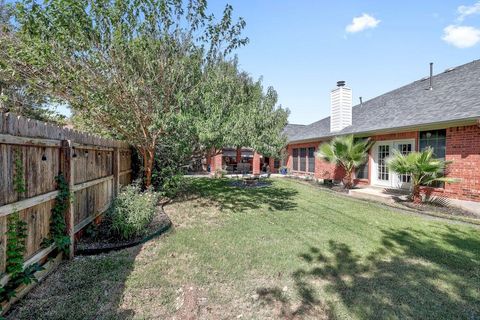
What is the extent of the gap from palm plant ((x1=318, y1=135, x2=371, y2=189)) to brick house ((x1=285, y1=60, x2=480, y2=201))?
630 mm

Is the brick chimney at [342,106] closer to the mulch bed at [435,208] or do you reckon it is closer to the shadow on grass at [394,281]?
the mulch bed at [435,208]

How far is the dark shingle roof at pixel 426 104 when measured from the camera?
899cm

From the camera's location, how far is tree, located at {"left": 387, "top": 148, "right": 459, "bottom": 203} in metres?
8.46

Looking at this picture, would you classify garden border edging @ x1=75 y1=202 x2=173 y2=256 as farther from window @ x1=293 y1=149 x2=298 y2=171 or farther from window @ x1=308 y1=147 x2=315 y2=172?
window @ x1=293 y1=149 x2=298 y2=171

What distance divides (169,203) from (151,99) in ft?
11.9

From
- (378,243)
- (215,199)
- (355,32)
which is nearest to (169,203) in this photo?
(215,199)

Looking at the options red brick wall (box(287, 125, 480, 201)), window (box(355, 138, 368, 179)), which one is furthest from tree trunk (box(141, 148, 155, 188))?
window (box(355, 138, 368, 179))

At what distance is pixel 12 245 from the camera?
2.65 m

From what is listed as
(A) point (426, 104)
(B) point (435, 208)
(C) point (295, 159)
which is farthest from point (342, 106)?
(B) point (435, 208)

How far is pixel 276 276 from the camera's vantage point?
3.73 m

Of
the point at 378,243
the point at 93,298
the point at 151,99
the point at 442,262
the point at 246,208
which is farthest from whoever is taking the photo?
the point at 246,208

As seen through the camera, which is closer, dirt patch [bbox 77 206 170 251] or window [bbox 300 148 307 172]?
dirt patch [bbox 77 206 170 251]

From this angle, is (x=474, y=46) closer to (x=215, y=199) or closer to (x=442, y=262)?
(x=442, y=262)

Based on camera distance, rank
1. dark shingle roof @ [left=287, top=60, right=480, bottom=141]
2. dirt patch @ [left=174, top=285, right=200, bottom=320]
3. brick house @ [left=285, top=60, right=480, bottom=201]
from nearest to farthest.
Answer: dirt patch @ [left=174, top=285, right=200, bottom=320] < brick house @ [left=285, top=60, right=480, bottom=201] < dark shingle roof @ [left=287, top=60, right=480, bottom=141]
